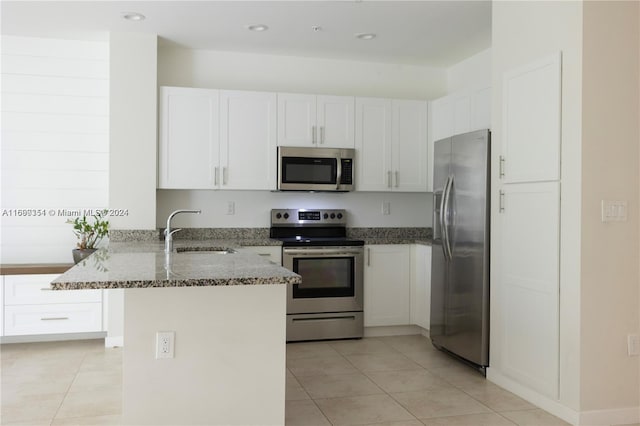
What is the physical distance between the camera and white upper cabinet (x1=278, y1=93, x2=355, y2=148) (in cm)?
506

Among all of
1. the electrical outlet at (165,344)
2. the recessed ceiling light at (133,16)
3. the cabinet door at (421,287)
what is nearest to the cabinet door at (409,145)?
the cabinet door at (421,287)

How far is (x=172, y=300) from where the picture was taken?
8.55 ft

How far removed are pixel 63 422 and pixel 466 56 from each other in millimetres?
4379

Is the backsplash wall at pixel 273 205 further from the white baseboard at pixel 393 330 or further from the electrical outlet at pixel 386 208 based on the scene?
the white baseboard at pixel 393 330

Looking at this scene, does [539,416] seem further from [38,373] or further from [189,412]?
[38,373]

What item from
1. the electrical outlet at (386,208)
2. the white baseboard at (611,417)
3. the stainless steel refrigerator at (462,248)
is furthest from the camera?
the electrical outlet at (386,208)

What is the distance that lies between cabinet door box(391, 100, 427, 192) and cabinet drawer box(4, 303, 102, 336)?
2.85 m

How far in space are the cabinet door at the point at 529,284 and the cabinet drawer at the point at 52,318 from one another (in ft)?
10.5

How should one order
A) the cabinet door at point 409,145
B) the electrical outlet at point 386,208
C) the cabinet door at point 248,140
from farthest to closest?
1. the electrical outlet at point 386,208
2. the cabinet door at point 409,145
3. the cabinet door at point 248,140

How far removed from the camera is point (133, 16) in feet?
14.1

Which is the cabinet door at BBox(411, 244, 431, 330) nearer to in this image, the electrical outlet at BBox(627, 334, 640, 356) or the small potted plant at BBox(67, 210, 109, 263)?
the electrical outlet at BBox(627, 334, 640, 356)

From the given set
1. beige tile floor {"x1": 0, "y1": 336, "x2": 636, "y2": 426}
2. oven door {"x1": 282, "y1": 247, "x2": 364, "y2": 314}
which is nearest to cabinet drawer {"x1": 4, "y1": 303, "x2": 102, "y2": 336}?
beige tile floor {"x1": 0, "y1": 336, "x2": 636, "y2": 426}

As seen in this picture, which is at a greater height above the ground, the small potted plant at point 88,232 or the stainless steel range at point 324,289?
the small potted plant at point 88,232

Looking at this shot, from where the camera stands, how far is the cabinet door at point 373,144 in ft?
17.2
